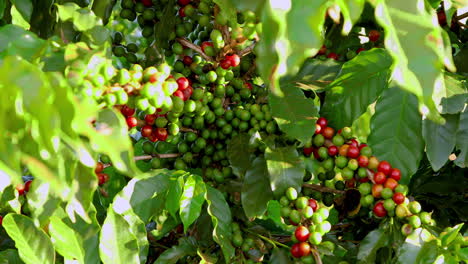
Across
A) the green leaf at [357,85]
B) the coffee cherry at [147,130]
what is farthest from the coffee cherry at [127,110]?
the green leaf at [357,85]

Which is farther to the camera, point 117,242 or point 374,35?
point 374,35

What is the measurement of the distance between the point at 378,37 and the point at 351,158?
15.5 inches

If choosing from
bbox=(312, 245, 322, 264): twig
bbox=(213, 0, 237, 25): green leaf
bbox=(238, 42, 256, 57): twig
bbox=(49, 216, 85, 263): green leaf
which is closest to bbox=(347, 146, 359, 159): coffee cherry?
bbox=(312, 245, 322, 264): twig

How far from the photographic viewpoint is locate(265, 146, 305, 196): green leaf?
43.3 inches

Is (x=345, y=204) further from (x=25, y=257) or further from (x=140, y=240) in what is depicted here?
(x=25, y=257)

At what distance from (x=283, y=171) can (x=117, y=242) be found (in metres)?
0.36

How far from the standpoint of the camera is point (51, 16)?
1.21m

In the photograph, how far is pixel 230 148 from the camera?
1.19 m

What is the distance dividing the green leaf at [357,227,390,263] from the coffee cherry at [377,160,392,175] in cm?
12

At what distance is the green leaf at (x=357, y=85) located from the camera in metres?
1.17

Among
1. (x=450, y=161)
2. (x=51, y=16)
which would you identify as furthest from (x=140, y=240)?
(x=450, y=161)

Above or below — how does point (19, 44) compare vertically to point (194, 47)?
above

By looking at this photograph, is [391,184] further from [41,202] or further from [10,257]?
[10,257]

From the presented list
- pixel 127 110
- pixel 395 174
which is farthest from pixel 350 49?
pixel 127 110
